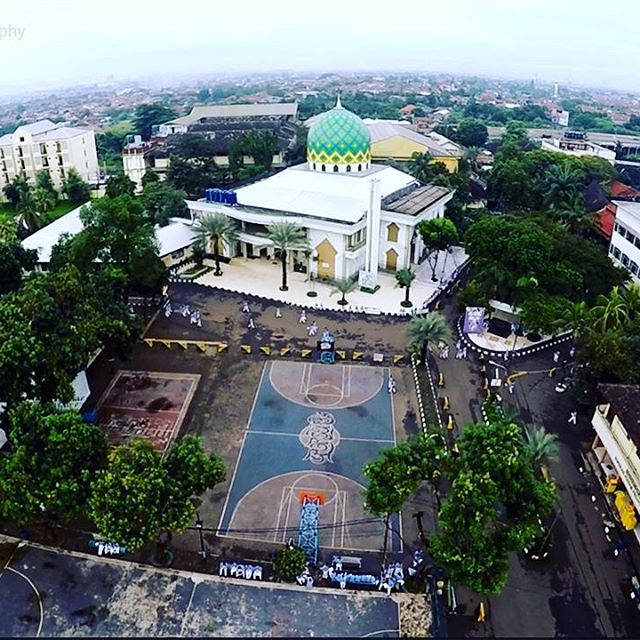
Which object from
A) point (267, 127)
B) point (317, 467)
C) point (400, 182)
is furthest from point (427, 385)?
point (267, 127)

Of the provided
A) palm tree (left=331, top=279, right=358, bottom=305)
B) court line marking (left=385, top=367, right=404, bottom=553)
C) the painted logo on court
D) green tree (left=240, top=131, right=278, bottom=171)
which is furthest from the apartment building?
green tree (left=240, top=131, right=278, bottom=171)

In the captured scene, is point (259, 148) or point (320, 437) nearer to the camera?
point (320, 437)

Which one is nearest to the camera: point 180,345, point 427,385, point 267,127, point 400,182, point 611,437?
point 611,437

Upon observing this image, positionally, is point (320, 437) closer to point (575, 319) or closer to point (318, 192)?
point (575, 319)

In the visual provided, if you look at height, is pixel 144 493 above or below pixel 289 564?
above

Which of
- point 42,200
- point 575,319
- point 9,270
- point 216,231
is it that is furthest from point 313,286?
point 42,200

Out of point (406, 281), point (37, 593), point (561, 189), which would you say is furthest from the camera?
point (561, 189)

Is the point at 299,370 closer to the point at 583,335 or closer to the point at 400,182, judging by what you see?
the point at 583,335
